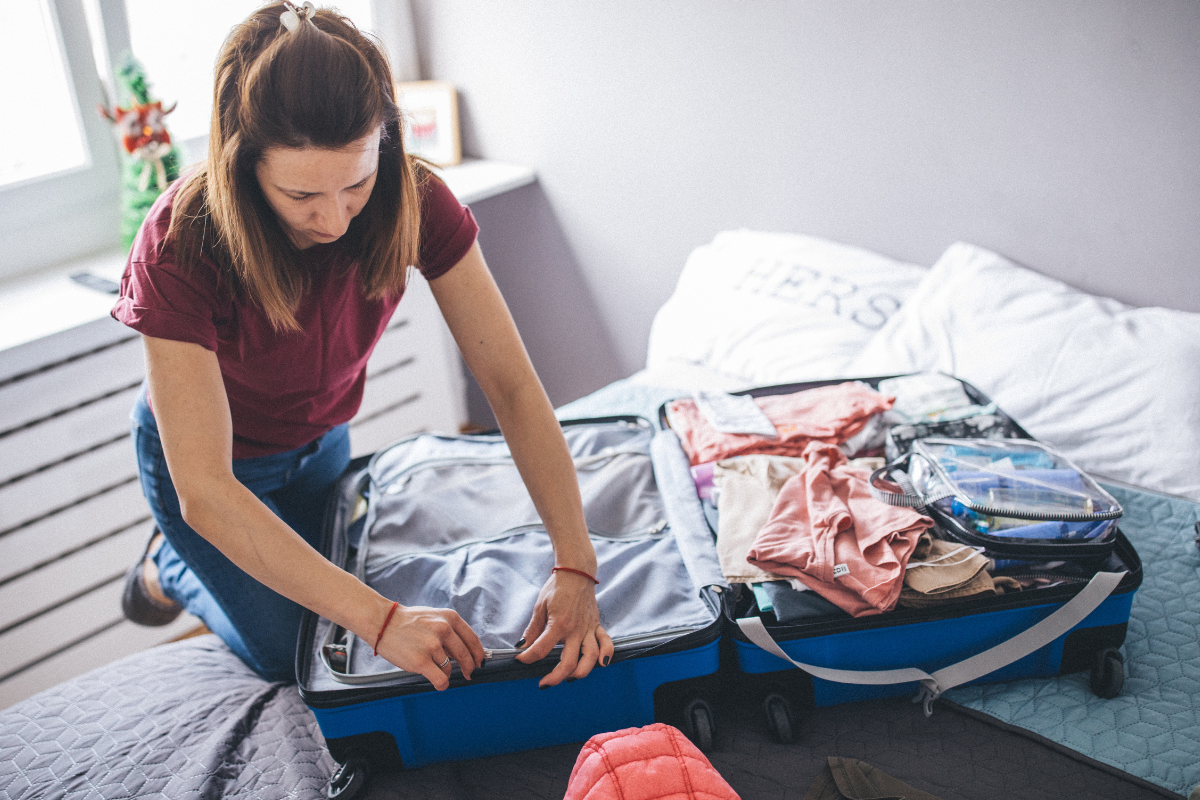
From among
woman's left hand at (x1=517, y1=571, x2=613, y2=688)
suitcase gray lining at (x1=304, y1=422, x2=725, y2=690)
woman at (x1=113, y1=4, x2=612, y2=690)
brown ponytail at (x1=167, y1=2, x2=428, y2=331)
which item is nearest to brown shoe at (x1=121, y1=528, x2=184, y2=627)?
woman at (x1=113, y1=4, x2=612, y2=690)

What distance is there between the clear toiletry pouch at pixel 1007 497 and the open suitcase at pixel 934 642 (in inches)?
0.5

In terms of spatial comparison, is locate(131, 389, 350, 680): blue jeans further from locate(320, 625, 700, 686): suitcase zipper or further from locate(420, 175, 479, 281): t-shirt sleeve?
locate(420, 175, 479, 281): t-shirt sleeve

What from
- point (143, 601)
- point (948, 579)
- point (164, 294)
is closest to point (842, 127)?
point (948, 579)

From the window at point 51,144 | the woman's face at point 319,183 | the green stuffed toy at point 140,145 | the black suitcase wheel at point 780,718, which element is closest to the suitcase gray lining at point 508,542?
the black suitcase wheel at point 780,718

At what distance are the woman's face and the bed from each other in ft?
1.95

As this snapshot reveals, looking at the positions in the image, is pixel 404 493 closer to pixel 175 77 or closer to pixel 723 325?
pixel 723 325

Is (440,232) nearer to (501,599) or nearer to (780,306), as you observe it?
(501,599)

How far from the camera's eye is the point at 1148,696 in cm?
98

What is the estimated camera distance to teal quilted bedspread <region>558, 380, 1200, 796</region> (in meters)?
0.90

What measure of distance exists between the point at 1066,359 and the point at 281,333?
1196 millimetres

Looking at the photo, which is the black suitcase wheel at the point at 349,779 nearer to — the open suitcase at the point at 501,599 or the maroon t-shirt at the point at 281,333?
the open suitcase at the point at 501,599

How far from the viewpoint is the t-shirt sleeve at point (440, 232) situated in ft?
3.42

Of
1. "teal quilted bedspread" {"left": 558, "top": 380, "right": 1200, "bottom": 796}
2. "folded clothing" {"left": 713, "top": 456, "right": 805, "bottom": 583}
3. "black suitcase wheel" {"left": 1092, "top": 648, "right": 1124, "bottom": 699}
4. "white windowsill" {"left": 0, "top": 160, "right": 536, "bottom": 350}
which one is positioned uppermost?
"white windowsill" {"left": 0, "top": 160, "right": 536, "bottom": 350}

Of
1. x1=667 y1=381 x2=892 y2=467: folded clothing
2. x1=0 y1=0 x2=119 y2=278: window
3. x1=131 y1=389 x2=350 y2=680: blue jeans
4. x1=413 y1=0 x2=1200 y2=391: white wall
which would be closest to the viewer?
x1=131 y1=389 x2=350 y2=680: blue jeans
